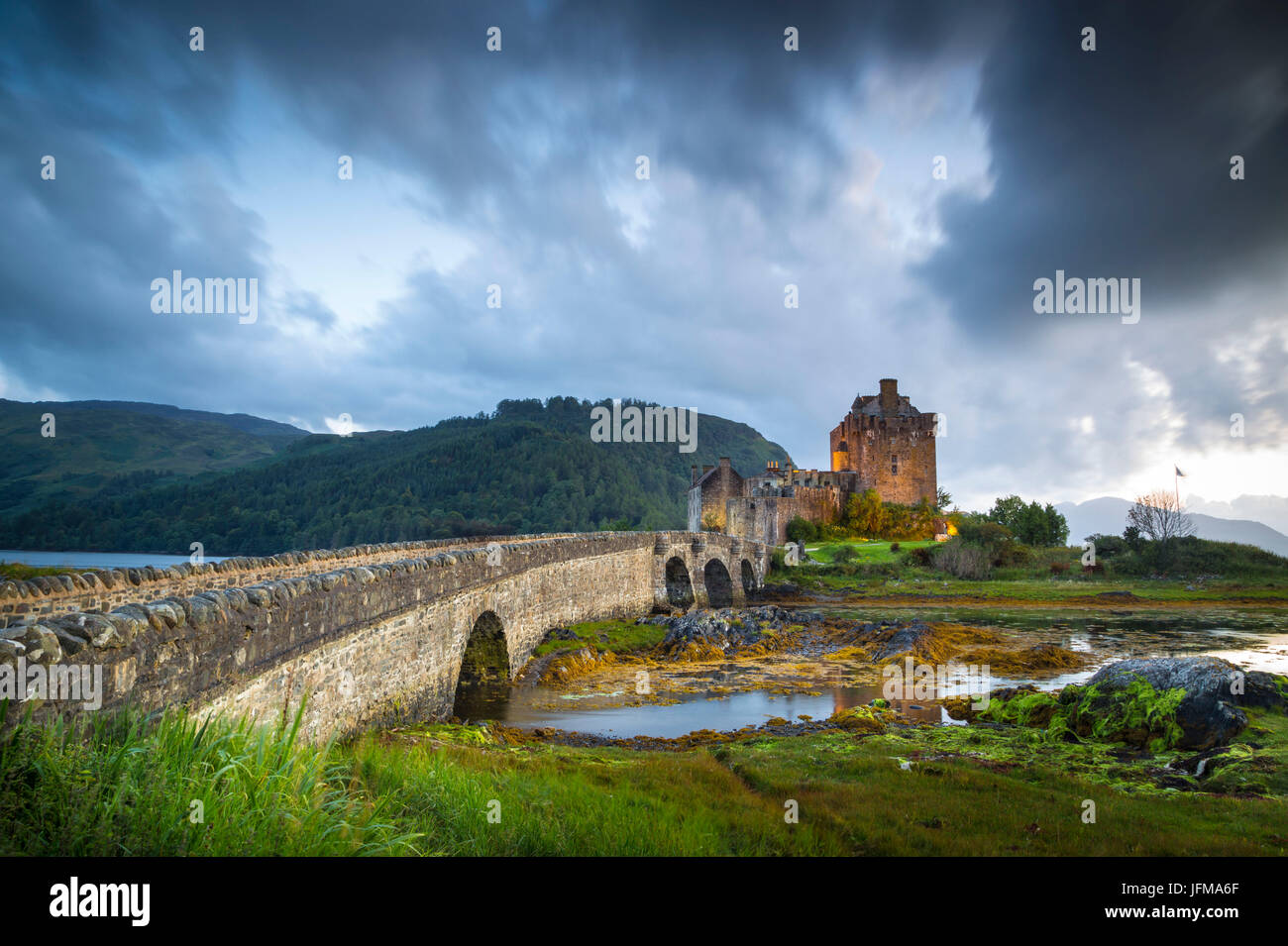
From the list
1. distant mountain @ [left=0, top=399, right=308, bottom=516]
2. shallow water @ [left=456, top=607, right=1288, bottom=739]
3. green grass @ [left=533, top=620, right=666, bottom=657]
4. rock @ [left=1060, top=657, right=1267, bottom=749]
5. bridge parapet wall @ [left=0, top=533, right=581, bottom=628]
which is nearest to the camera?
bridge parapet wall @ [left=0, top=533, right=581, bottom=628]

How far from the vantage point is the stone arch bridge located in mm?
4841

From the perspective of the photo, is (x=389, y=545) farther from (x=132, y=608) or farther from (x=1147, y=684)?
(x=1147, y=684)

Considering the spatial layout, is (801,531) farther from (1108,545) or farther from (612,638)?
(612,638)

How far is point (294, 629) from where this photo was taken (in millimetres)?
7773

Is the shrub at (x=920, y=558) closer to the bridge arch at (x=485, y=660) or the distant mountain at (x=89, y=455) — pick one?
the bridge arch at (x=485, y=660)

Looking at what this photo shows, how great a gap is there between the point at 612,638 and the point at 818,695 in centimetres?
917

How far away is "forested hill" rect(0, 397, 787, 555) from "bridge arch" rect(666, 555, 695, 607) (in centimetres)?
3559

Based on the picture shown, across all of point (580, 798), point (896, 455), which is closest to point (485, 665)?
point (580, 798)

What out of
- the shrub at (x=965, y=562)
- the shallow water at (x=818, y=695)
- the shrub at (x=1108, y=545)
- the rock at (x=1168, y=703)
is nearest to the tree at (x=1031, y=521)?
the shrub at (x=1108, y=545)

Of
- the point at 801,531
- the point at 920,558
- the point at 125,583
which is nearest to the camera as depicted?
the point at 125,583

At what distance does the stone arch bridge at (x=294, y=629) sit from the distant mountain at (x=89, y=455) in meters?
101

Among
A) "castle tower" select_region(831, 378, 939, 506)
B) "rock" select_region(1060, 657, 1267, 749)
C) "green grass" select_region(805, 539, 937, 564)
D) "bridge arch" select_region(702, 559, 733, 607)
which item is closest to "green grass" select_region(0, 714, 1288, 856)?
"rock" select_region(1060, 657, 1267, 749)

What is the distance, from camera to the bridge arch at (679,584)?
1528 inches

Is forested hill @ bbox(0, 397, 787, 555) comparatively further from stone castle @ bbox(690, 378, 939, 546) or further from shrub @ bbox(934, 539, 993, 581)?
shrub @ bbox(934, 539, 993, 581)
